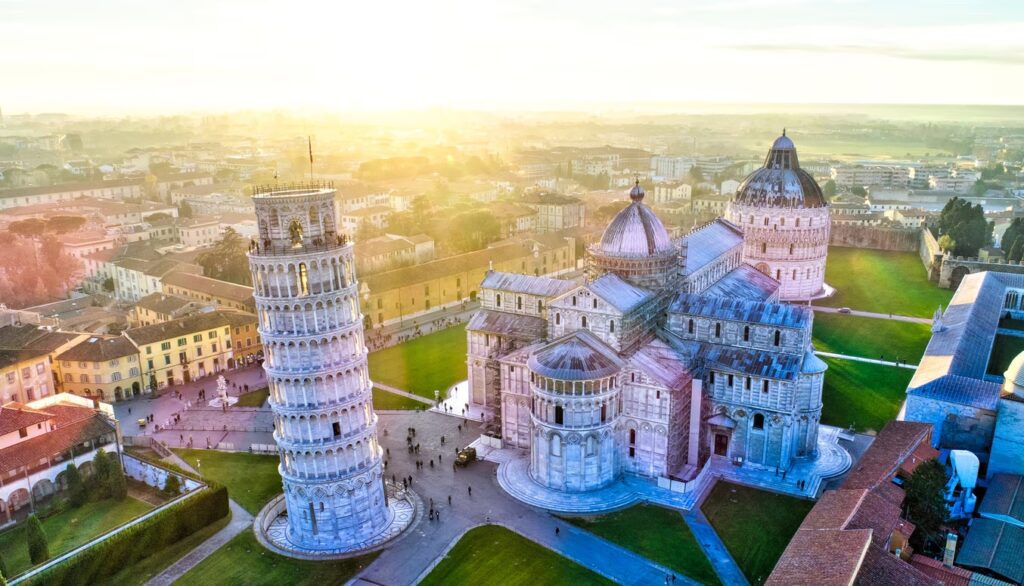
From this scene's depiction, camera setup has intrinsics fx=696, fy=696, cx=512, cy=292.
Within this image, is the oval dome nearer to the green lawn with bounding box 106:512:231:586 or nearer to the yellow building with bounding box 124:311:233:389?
the green lawn with bounding box 106:512:231:586

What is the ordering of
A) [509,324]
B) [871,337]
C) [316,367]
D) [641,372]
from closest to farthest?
[316,367] < [641,372] < [509,324] < [871,337]

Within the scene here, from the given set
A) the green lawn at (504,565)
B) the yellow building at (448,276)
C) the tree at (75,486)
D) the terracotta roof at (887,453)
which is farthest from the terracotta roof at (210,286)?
the terracotta roof at (887,453)

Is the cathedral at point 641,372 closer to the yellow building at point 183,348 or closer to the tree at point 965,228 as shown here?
the yellow building at point 183,348

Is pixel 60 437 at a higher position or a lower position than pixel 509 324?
lower

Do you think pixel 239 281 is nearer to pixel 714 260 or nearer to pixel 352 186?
pixel 714 260

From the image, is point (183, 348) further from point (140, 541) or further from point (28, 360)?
point (140, 541)

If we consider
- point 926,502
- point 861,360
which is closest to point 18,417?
point 926,502
